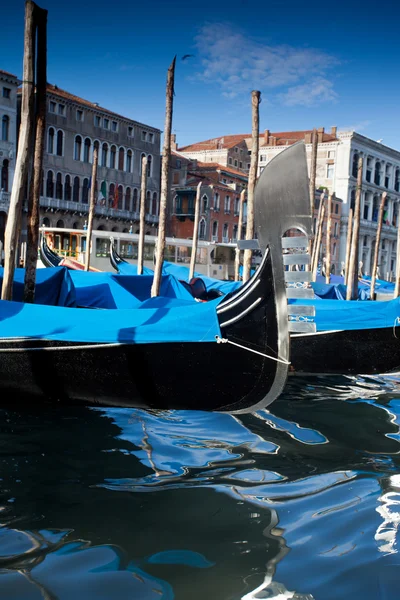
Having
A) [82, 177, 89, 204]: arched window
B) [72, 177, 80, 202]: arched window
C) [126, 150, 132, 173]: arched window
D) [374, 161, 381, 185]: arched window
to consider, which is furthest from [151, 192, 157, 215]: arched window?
[374, 161, 381, 185]: arched window

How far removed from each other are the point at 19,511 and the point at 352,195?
128ft

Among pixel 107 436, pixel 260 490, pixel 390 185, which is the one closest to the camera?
pixel 260 490

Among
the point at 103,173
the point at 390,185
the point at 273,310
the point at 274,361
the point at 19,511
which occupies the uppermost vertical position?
the point at 390,185

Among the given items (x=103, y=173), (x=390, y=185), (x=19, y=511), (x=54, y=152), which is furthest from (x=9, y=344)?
(x=390, y=185)

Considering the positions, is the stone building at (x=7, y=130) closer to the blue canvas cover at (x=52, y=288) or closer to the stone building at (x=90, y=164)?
the stone building at (x=90, y=164)

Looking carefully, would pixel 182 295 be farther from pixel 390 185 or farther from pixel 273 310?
pixel 390 185

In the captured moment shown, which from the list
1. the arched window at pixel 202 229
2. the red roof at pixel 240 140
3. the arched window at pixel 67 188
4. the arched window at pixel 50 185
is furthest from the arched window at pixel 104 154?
the red roof at pixel 240 140

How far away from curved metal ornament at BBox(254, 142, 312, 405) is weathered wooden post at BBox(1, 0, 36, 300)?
2405 mm

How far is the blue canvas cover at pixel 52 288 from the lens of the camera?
24.3 feet

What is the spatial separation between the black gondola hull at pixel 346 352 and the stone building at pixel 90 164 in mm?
18215

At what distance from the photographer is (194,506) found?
10.2ft

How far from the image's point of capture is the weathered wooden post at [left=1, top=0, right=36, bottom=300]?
18.4 feet

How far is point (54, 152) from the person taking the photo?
2444 cm

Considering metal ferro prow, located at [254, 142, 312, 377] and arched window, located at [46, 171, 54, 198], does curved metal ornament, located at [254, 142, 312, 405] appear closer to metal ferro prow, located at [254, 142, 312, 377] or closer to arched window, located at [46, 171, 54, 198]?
metal ferro prow, located at [254, 142, 312, 377]
